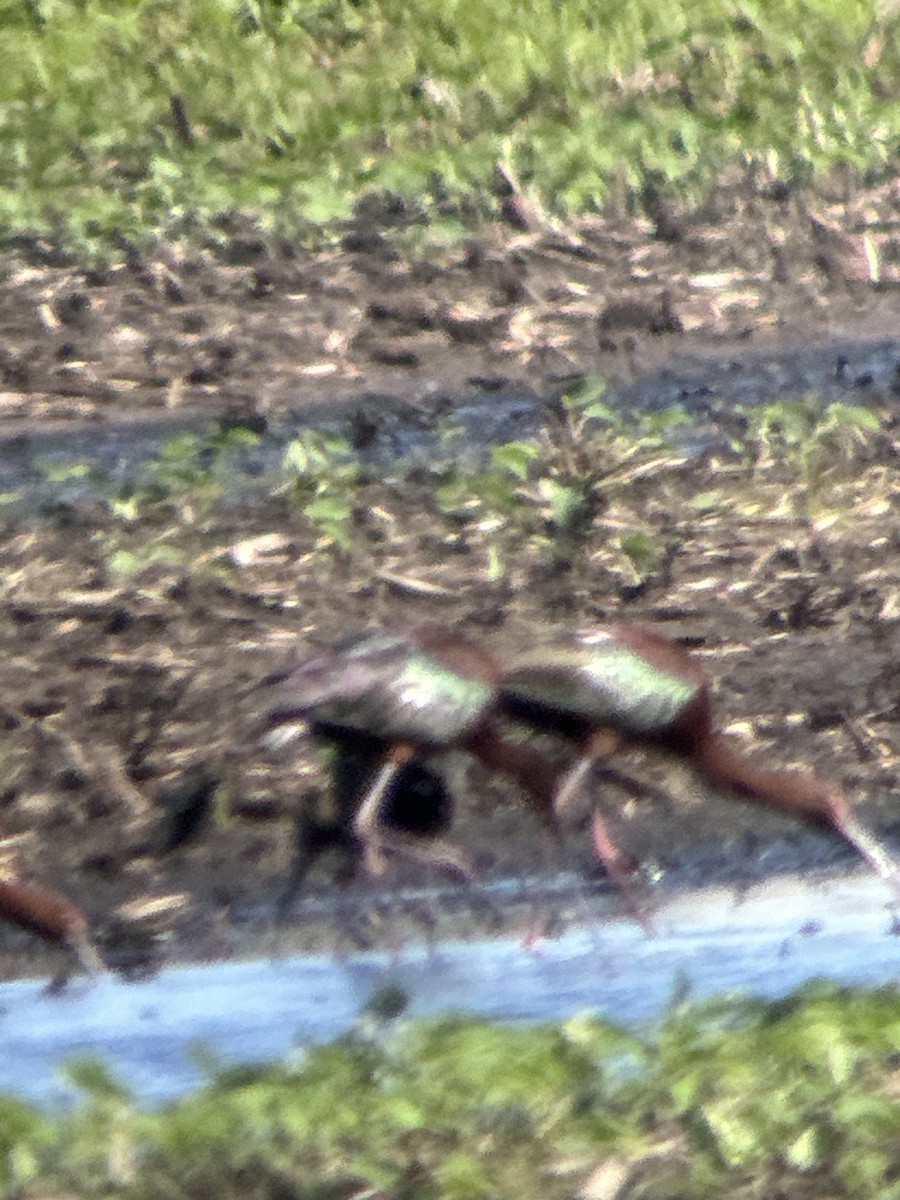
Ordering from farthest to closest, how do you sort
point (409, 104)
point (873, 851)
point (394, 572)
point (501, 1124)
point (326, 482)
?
point (409, 104) < point (326, 482) < point (394, 572) < point (873, 851) < point (501, 1124)

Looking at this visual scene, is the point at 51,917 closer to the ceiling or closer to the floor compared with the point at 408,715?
closer to the floor

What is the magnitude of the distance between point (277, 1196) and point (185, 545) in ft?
3.82

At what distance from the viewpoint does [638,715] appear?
2705mm

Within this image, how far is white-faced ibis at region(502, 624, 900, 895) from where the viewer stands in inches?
106

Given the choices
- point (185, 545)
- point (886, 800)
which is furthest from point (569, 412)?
point (886, 800)

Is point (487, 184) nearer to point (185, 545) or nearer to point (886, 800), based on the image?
point (185, 545)

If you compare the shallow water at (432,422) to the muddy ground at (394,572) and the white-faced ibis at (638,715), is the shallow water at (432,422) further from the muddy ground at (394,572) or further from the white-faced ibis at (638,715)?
the white-faced ibis at (638,715)

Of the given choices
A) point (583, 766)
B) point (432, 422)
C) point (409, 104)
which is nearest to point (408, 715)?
point (583, 766)

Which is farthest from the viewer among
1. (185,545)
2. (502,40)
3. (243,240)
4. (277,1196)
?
(502,40)

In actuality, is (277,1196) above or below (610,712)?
below

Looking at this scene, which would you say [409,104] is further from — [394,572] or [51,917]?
[51,917]

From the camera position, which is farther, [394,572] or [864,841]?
[394,572]

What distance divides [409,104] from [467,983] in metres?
2.50

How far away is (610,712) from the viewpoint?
8.84 ft
